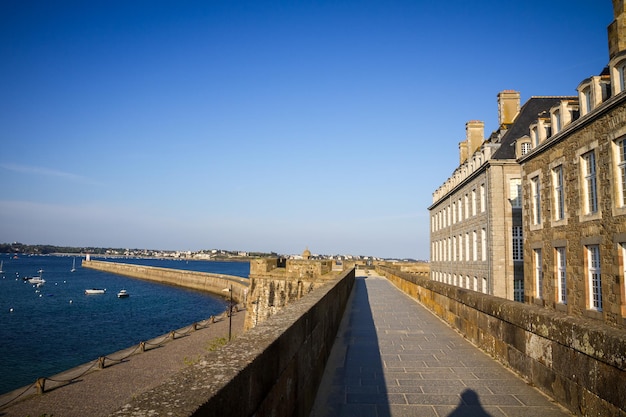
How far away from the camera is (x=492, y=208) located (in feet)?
82.4

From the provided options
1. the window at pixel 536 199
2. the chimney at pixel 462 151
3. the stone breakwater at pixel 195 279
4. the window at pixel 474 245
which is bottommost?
the stone breakwater at pixel 195 279

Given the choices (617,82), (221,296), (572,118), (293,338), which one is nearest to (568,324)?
(293,338)

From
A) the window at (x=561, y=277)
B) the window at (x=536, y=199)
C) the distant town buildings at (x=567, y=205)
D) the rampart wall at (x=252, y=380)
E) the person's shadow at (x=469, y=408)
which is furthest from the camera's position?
the window at (x=536, y=199)

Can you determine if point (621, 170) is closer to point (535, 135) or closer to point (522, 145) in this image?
point (535, 135)

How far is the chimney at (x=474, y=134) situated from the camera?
34531mm

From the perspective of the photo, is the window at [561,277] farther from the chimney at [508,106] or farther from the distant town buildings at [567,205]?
the chimney at [508,106]

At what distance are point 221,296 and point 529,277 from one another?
210ft

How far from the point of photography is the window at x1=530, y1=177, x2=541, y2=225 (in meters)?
18.4

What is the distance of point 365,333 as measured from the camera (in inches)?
384

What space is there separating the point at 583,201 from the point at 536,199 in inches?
153

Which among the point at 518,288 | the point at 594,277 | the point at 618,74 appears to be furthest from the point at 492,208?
the point at 618,74

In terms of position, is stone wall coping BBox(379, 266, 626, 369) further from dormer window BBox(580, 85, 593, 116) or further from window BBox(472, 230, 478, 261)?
window BBox(472, 230, 478, 261)

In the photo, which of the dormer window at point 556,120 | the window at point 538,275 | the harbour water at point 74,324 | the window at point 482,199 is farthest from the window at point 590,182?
the harbour water at point 74,324

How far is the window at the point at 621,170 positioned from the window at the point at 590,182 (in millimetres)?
1246
